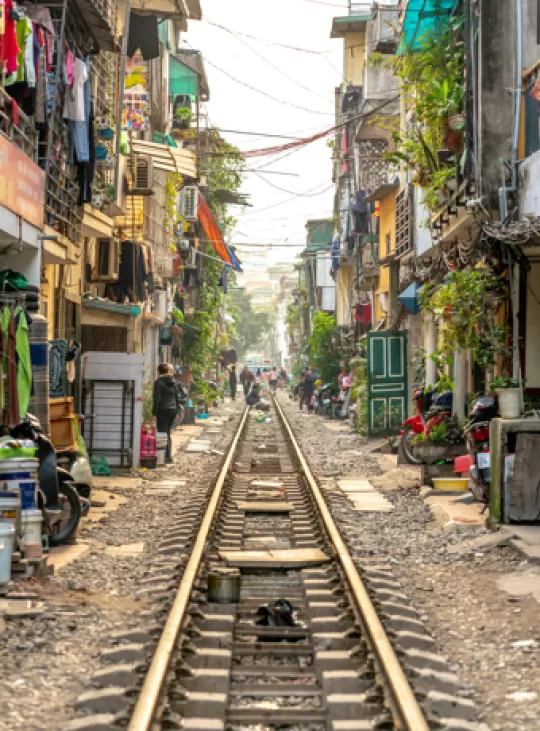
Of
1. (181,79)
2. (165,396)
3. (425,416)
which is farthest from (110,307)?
(181,79)

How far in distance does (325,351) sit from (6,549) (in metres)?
36.1

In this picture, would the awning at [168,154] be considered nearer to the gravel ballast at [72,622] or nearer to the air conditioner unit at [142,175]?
the air conditioner unit at [142,175]

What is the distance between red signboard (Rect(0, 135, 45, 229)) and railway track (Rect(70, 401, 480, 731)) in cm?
417

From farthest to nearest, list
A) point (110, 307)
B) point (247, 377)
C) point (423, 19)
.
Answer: point (247, 377) → point (110, 307) → point (423, 19)

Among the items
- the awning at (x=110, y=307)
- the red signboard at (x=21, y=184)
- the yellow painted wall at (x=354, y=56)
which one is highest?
the yellow painted wall at (x=354, y=56)

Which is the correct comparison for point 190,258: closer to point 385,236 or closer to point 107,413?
point 385,236

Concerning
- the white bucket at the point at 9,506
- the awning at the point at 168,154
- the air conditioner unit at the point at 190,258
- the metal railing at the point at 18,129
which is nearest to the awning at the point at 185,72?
the air conditioner unit at the point at 190,258

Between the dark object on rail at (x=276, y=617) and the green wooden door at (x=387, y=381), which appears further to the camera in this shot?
the green wooden door at (x=387, y=381)

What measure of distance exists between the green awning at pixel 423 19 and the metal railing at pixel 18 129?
5.98 metres

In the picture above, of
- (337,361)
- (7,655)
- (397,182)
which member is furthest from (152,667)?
(337,361)

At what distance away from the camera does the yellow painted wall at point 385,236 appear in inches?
1238

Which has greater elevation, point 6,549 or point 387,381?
point 387,381

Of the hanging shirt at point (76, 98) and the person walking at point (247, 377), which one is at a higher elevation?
the hanging shirt at point (76, 98)

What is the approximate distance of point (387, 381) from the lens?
27344mm
